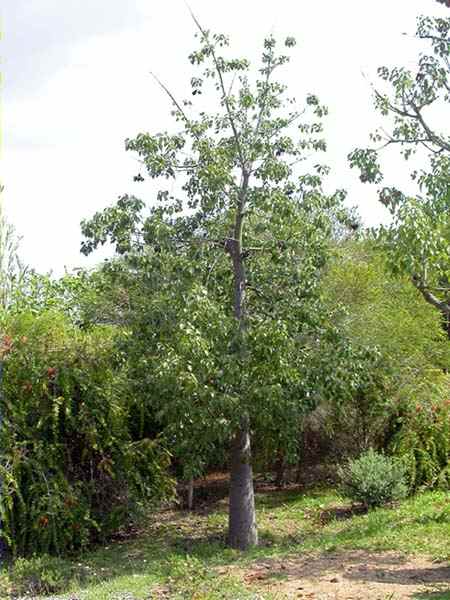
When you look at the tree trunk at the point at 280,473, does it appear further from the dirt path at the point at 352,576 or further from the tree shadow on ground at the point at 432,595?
the tree shadow on ground at the point at 432,595

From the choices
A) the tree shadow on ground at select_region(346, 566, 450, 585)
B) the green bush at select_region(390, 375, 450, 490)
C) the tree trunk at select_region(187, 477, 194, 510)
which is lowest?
the tree shadow on ground at select_region(346, 566, 450, 585)

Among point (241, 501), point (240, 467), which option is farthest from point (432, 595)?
point (240, 467)

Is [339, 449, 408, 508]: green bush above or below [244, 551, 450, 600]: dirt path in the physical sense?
above

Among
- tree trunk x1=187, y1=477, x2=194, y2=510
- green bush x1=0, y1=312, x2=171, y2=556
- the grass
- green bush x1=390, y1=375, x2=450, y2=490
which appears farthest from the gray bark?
green bush x1=390, y1=375, x2=450, y2=490

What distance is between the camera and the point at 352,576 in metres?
8.14

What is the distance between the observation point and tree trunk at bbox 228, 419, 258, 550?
32.5ft

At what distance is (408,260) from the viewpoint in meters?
8.08

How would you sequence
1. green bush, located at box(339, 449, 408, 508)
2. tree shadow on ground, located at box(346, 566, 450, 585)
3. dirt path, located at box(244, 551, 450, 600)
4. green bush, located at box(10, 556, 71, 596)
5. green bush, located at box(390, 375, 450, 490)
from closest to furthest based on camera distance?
dirt path, located at box(244, 551, 450, 600)
tree shadow on ground, located at box(346, 566, 450, 585)
green bush, located at box(10, 556, 71, 596)
green bush, located at box(339, 449, 408, 508)
green bush, located at box(390, 375, 450, 490)

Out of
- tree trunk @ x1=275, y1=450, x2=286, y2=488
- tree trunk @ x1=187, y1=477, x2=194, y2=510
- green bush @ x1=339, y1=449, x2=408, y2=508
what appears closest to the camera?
green bush @ x1=339, y1=449, x2=408, y2=508

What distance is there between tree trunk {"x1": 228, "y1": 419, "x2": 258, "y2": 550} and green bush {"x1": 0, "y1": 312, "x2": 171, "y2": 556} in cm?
Answer: 122

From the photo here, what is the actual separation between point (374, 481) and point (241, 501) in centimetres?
210

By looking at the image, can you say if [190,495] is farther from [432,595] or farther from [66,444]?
[432,595]

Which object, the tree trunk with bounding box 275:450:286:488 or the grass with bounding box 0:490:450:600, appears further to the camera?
the tree trunk with bounding box 275:450:286:488

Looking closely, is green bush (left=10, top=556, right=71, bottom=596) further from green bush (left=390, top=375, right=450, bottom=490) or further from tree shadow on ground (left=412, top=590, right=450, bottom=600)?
green bush (left=390, top=375, right=450, bottom=490)
